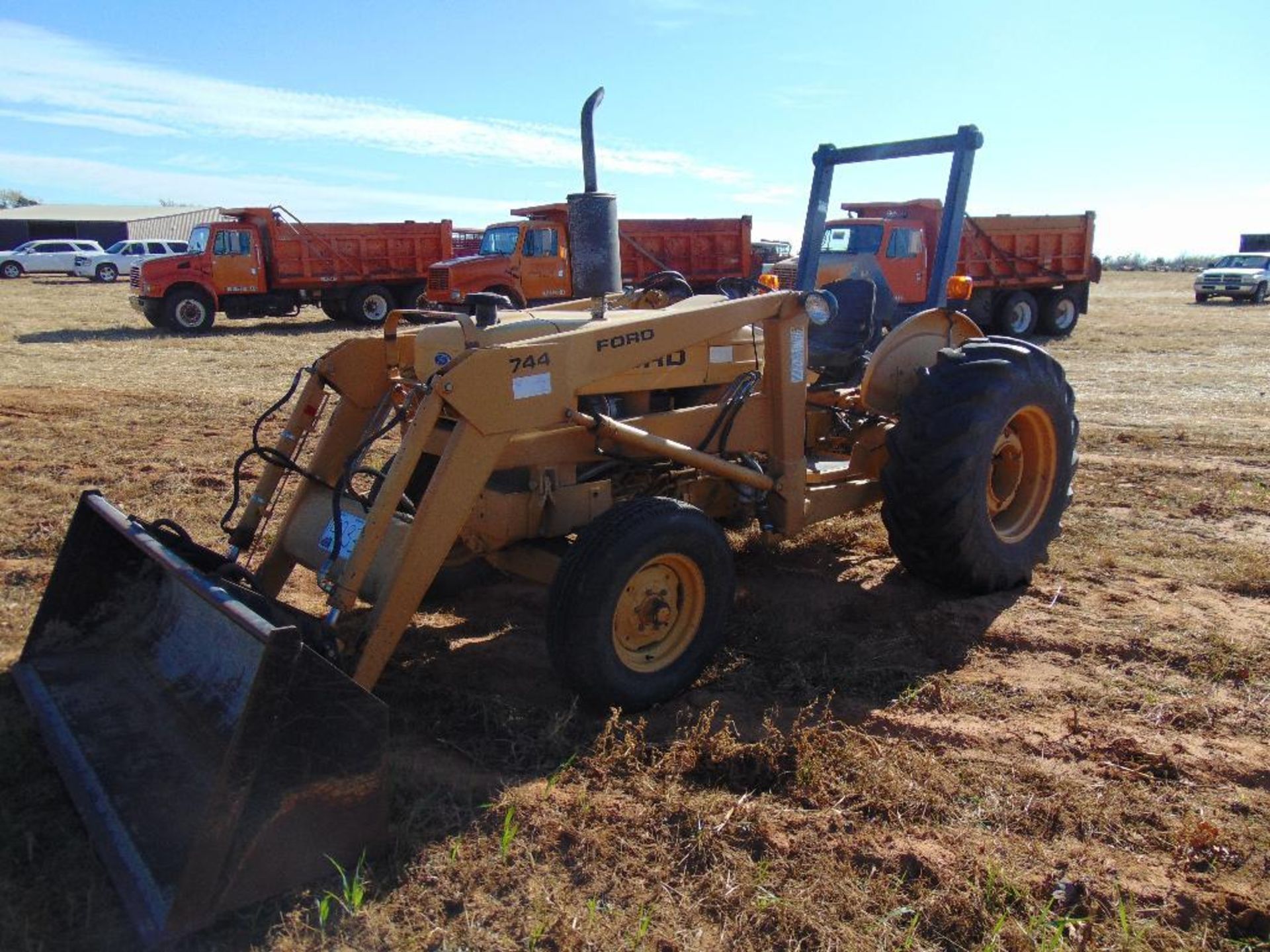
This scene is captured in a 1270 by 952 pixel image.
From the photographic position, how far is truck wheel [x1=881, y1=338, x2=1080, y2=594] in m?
4.68

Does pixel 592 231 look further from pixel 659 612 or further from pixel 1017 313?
pixel 1017 313

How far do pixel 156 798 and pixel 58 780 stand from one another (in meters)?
0.49

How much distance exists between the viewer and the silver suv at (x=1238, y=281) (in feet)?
94.0

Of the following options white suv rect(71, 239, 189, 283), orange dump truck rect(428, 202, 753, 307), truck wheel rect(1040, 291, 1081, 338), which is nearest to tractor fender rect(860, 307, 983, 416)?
orange dump truck rect(428, 202, 753, 307)

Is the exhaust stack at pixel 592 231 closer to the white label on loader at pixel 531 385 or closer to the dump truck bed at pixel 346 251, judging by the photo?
the white label on loader at pixel 531 385

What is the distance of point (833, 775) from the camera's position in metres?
3.44

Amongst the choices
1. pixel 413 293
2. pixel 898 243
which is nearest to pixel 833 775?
pixel 898 243

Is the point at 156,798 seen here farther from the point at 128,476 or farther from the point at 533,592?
the point at 128,476

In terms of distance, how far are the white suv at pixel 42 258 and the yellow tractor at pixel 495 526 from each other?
126 feet

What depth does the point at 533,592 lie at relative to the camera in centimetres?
522

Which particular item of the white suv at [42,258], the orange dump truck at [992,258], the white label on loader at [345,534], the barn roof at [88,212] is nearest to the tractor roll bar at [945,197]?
the white label on loader at [345,534]

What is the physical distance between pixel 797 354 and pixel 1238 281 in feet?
95.9

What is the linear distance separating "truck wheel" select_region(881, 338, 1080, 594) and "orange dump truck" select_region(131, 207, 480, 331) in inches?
721

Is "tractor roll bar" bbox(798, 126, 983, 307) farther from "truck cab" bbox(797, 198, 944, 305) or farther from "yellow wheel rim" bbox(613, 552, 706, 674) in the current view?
"truck cab" bbox(797, 198, 944, 305)
